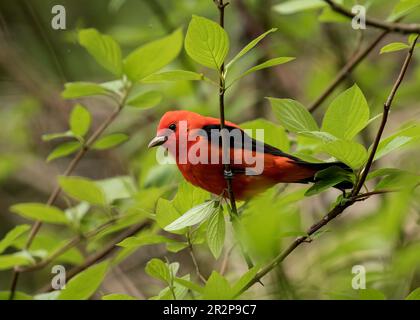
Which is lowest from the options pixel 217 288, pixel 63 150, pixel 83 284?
pixel 217 288

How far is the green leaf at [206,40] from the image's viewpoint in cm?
156

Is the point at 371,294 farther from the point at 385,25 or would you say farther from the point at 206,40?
the point at 385,25

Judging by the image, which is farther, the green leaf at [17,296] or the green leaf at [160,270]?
the green leaf at [17,296]

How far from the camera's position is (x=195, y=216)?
5.29 ft

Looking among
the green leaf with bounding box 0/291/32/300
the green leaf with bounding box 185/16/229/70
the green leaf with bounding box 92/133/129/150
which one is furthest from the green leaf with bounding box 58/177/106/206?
the green leaf with bounding box 185/16/229/70

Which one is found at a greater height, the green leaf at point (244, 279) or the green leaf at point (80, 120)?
the green leaf at point (80, 120)

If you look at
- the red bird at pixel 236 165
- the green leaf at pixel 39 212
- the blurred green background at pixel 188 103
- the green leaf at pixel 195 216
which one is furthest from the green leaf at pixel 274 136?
the green leaf at pixel 39 212

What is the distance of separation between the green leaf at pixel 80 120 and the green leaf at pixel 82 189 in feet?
1.03

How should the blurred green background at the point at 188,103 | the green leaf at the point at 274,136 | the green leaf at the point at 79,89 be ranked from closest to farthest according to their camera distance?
1. the green leaf at the point at 274,136
2. the green leaf at the point at 79,89
3. the blurred green background at the point at 188,103

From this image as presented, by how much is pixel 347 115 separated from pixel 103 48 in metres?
1.03

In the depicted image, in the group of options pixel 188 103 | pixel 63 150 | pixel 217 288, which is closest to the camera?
pixel 217 288

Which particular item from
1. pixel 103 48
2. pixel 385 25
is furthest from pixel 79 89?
pixel 385 25

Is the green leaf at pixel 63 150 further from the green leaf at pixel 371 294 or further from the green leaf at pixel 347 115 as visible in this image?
the green leaf at pixel 371 294
